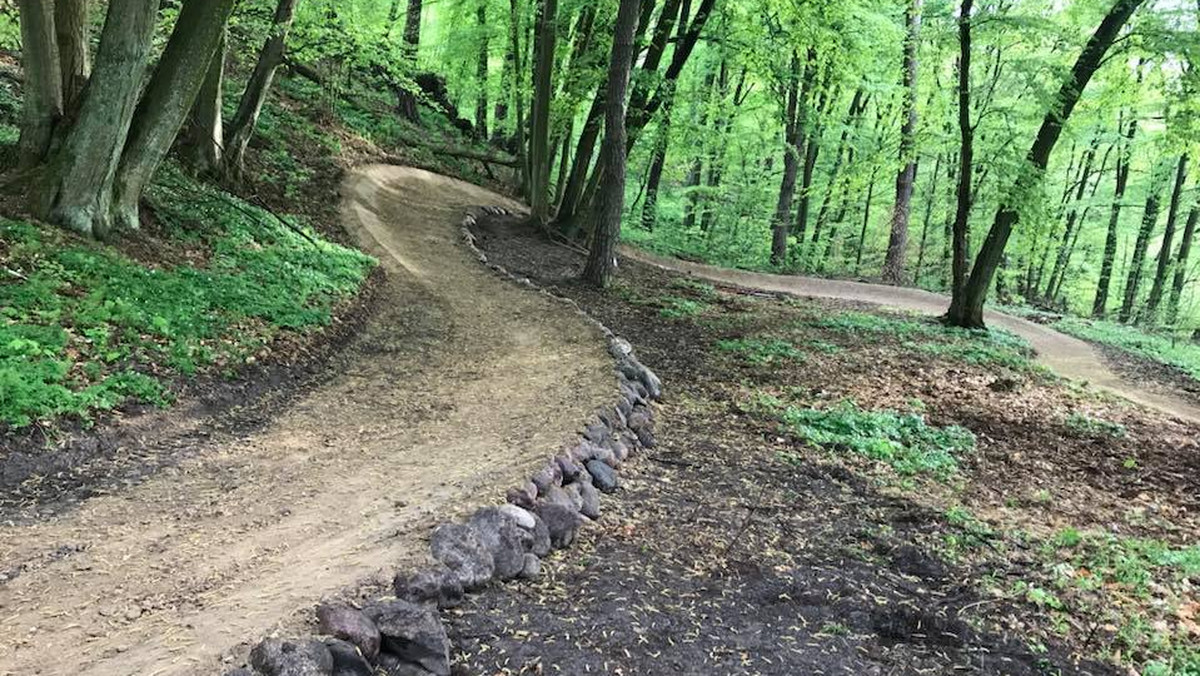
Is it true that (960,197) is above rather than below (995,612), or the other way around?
above

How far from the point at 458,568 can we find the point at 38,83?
790cm

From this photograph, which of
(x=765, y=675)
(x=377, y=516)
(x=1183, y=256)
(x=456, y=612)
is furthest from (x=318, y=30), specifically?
(x=1183, y=256)

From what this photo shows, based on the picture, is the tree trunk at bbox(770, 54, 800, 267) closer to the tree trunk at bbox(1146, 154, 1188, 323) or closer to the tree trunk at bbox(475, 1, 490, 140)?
the tree trunk at bbox(475, 1, 490, 140)

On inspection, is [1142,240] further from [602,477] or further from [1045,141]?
[602,477]

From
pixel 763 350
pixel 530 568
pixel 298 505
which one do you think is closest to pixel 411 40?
pixel 763 350

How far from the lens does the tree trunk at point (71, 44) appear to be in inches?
338

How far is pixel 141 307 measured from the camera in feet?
22.6

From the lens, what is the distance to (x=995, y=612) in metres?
4.42

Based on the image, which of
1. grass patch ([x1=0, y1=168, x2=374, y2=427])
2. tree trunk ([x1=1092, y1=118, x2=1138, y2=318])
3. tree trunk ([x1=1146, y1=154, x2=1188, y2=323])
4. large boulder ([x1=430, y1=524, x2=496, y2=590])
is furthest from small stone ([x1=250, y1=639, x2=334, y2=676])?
tree trunk ([x1=1092, y1=118, x2=1138, y2=318])

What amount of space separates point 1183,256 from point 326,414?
90.9 feet

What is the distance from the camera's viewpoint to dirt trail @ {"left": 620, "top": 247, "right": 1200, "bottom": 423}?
37.7ft

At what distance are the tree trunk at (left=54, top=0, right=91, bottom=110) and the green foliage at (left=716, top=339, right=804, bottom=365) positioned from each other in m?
8.69

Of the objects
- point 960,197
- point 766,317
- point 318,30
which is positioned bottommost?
point 766,317

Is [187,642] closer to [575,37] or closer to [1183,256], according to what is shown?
[575,37]
